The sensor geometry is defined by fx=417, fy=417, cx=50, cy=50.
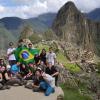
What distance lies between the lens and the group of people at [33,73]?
26.5 meters

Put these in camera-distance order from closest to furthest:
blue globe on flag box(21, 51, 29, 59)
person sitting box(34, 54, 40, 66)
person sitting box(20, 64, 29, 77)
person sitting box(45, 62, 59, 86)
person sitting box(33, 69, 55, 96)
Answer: person sitting box(33, 69, 55, 96)
person sitting box(45, 62, 59, 86)
person sitting box(20, 64, 29, 77)
blue globe on flag box(21, 51, 29, 59)
person sitting box(34, 54, 40, 66)

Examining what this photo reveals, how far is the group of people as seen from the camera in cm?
2647

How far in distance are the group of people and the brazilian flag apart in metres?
0.21

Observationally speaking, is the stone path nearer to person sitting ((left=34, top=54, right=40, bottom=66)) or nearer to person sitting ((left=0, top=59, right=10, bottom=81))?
person sitting ((left=0, top=59, right=10, bottom=81))

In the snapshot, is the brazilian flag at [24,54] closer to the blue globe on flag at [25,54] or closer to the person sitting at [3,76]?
the blue globe on flag at [25,54]

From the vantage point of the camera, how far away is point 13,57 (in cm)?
2912

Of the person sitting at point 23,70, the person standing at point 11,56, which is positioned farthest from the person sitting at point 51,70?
the person standing at point 11,56

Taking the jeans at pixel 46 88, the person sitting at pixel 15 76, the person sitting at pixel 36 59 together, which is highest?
the person sitting at pixel 36 59

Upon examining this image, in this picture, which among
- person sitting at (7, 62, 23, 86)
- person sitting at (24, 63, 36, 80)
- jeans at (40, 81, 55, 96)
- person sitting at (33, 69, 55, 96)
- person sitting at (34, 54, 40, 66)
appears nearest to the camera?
person sitting at (33, 69, 55, 96)

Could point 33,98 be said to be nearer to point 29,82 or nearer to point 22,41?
point 29,82

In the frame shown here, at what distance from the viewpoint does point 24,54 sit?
2895 centimetres

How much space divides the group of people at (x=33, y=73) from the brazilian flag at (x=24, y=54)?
0.70ft

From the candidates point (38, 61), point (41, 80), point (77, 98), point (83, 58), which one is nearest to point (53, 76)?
point (41, 80)

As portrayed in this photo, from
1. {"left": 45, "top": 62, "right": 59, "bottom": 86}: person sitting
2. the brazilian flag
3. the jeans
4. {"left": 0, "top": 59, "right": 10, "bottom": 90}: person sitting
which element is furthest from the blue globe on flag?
the jeans
